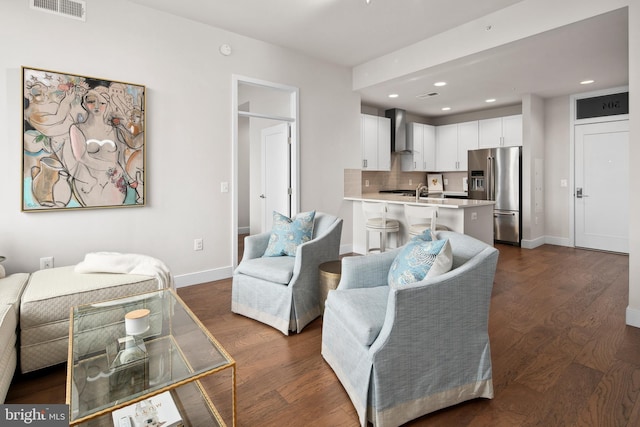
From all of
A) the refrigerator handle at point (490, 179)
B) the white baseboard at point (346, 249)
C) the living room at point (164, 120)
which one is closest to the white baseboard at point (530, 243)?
the refrigerator handle at point (490, 179)

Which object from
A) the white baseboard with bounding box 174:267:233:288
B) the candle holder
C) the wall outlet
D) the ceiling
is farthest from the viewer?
the white baseboard with bounding box 174:267:233:288

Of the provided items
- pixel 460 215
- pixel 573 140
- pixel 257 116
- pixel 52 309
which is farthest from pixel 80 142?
pixel 573 140

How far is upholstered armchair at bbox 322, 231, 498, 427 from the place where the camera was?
1.57 m

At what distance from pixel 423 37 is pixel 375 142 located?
2552mm

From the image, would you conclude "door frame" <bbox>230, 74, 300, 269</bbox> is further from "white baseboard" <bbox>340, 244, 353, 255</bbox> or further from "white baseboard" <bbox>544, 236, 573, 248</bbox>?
"white baseboard" <bbox>544, 236, 573, 248</bbox>

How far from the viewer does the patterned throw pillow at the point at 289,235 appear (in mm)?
3008

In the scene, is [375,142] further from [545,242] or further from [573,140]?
[545,242]

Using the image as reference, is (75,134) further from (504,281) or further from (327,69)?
(504,281)

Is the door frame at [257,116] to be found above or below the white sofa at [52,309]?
above

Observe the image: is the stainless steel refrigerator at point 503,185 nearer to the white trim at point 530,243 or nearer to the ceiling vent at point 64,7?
the white trim at point 530,243

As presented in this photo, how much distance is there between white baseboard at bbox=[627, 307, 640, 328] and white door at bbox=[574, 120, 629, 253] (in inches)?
137

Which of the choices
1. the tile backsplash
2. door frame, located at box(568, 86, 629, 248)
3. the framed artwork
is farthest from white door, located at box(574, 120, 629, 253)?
the framed artwork

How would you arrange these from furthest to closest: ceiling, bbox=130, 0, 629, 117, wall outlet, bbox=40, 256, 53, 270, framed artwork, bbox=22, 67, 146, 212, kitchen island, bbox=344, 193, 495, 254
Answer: kitchen island, bbox=344, 193, 495, 254 < ceiling, bbox=130, 0, 629, 117 < wall outlet, bbox=40, 256, 53, 270 < framed artwork, bbox=22, 67, 146, 212

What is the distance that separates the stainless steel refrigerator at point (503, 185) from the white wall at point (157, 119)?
368 centimetres
